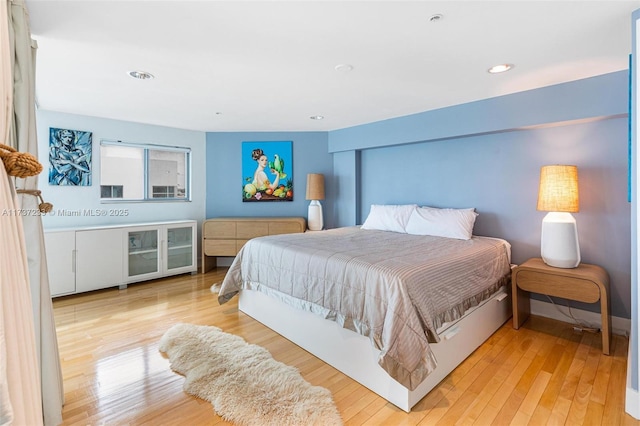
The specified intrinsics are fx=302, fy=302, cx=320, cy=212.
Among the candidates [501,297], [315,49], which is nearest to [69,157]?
[315,49]

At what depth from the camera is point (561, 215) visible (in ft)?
8.53

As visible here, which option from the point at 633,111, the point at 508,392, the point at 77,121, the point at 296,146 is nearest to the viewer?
the point at 633,111

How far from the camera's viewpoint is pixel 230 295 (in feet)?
Result: 9.82

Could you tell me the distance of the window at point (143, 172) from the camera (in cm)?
408

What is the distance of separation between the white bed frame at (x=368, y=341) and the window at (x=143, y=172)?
269 cm

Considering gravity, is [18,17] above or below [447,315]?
above

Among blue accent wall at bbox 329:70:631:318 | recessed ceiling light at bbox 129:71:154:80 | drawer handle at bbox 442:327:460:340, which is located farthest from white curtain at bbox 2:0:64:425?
blue accent wall at bbox 329:70:631:318

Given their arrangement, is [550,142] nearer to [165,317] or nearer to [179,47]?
[179,47]

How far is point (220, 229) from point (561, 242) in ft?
13.1

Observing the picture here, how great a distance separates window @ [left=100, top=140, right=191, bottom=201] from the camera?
4.08 metres

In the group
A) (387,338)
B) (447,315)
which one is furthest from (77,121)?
(447,315)

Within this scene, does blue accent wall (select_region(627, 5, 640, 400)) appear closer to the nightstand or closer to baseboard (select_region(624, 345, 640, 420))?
baseboard (select_region(624, 345, 640, 420))

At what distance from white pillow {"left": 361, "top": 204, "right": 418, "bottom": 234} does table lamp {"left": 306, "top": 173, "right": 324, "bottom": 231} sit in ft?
2.91

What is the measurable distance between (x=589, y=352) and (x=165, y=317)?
3589 millimetres
